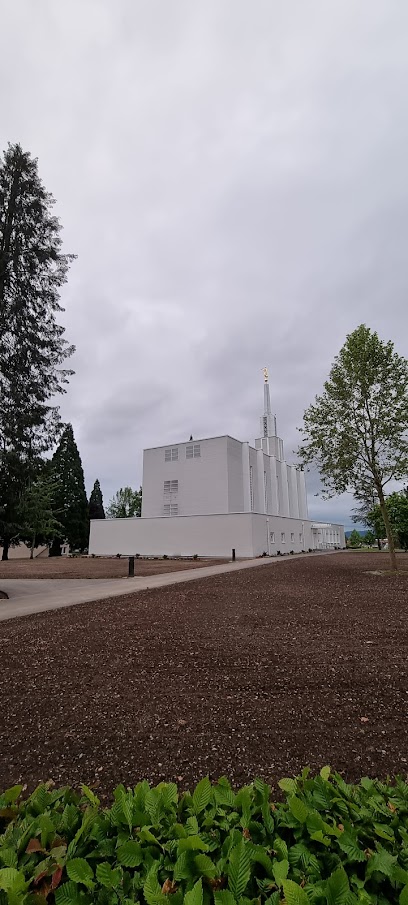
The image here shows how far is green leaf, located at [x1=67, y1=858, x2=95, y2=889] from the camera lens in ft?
4.49

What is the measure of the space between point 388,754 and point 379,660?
2104 millimetres

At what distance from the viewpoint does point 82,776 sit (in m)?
2.84

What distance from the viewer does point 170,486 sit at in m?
41.1

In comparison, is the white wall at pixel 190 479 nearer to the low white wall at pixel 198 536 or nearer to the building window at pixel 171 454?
the building window at pixel 171 454

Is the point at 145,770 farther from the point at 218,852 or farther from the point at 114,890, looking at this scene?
the point at 114,890

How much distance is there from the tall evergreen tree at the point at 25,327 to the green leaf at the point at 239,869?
446 inches

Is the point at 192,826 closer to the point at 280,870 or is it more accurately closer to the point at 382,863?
the point at 280,870

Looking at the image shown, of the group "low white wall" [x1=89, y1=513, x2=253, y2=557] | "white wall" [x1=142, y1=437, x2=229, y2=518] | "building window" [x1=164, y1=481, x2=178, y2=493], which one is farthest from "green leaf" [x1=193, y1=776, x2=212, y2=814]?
"building window" [x1=164, y1=481, x2=178, y2=493]

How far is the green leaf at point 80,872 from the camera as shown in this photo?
1367 mm

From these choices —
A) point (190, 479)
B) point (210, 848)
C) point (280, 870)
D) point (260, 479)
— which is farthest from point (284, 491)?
point (280, 870)

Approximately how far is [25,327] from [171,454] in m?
29.8

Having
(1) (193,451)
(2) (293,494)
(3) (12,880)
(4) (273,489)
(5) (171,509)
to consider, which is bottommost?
(3) (12,880)

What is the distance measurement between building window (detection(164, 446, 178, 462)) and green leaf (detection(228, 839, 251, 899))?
3991cm

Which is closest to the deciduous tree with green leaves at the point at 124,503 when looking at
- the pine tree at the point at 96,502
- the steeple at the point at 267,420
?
the pine tree at the point at 96,502
